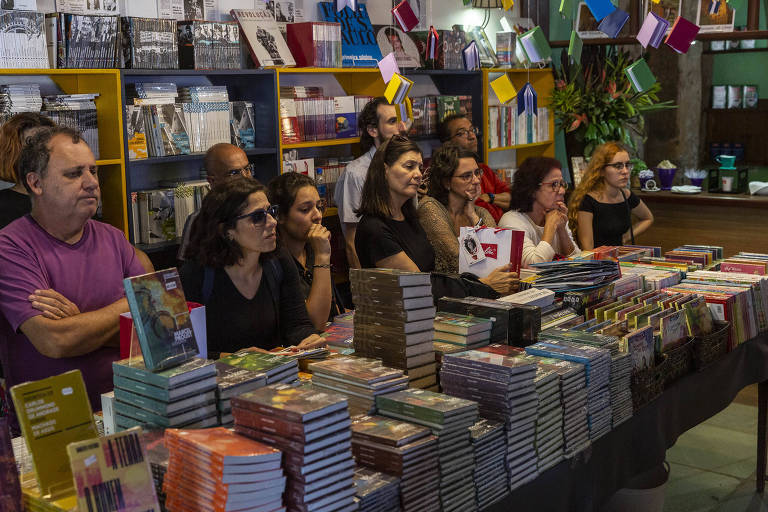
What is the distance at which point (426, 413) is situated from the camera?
2.12 meters

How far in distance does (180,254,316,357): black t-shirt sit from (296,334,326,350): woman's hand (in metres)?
0.21

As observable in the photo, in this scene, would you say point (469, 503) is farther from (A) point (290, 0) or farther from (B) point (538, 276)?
(A) point (290, 0)

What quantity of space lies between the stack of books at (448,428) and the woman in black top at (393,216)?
6.54 ft

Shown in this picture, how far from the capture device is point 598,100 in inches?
300

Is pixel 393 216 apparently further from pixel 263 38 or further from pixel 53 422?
pixel 53 422

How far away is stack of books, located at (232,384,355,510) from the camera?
5.82 feet

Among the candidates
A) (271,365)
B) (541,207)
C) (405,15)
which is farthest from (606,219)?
(271,365)

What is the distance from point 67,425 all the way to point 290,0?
14.7ft

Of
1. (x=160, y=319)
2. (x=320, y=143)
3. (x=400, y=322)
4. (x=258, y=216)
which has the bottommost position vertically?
(x=400, y=322)

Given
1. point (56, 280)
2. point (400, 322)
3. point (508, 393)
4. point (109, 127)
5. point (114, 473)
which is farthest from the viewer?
point (109, 127)

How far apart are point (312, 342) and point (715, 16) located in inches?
209

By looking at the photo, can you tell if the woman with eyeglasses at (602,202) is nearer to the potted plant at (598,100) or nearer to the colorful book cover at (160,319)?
the potted plant at (598,100)

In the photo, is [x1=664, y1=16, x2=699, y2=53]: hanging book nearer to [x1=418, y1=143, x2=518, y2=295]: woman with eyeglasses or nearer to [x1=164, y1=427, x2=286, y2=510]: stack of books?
[x1=418, y1=143, x2=518, y2=295]: woman with eyeglasses

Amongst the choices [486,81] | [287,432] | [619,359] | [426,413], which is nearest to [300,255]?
[619,359]
